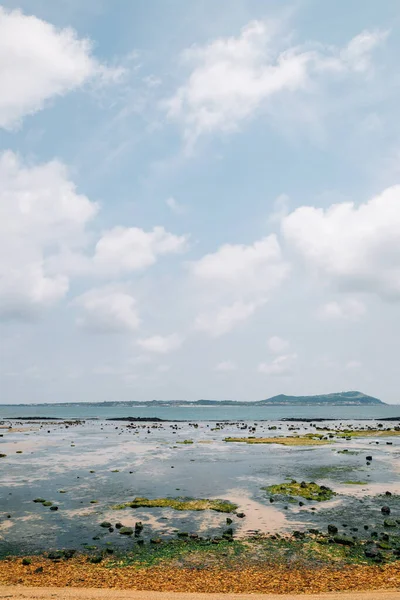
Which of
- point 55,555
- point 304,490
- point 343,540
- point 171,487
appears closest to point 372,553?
point 343,540

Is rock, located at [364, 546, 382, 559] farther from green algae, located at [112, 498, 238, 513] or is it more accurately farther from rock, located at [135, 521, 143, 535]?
rock, located at [135, 521, 143, 535]

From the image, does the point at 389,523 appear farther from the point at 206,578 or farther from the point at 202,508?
the point at 206,578

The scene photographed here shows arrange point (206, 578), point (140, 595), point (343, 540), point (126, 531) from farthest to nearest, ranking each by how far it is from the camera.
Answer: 1. point (126, 531)
2. point (343, 540)
3. point (206, 578)
4. point (140, 595)

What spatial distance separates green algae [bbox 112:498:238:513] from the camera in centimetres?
3384

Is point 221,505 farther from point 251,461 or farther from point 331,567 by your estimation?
point 251,461

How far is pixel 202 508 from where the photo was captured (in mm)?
33750

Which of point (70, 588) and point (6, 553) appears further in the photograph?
point (6, 553)

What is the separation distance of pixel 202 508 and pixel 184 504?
1.90 m

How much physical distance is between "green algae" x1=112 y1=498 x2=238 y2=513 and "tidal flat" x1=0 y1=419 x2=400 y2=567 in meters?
0.09

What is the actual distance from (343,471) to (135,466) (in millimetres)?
25683

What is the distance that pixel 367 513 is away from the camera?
1246 inches

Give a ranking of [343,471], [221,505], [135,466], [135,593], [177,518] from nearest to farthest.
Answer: [135,593] → [177,518] → [221,505] → [343,471] → [135,466]

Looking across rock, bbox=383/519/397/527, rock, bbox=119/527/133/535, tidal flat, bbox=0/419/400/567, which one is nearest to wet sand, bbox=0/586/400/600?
tidal flat, bbox=0/419/400/567

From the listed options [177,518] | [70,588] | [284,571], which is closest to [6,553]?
[70,588]
